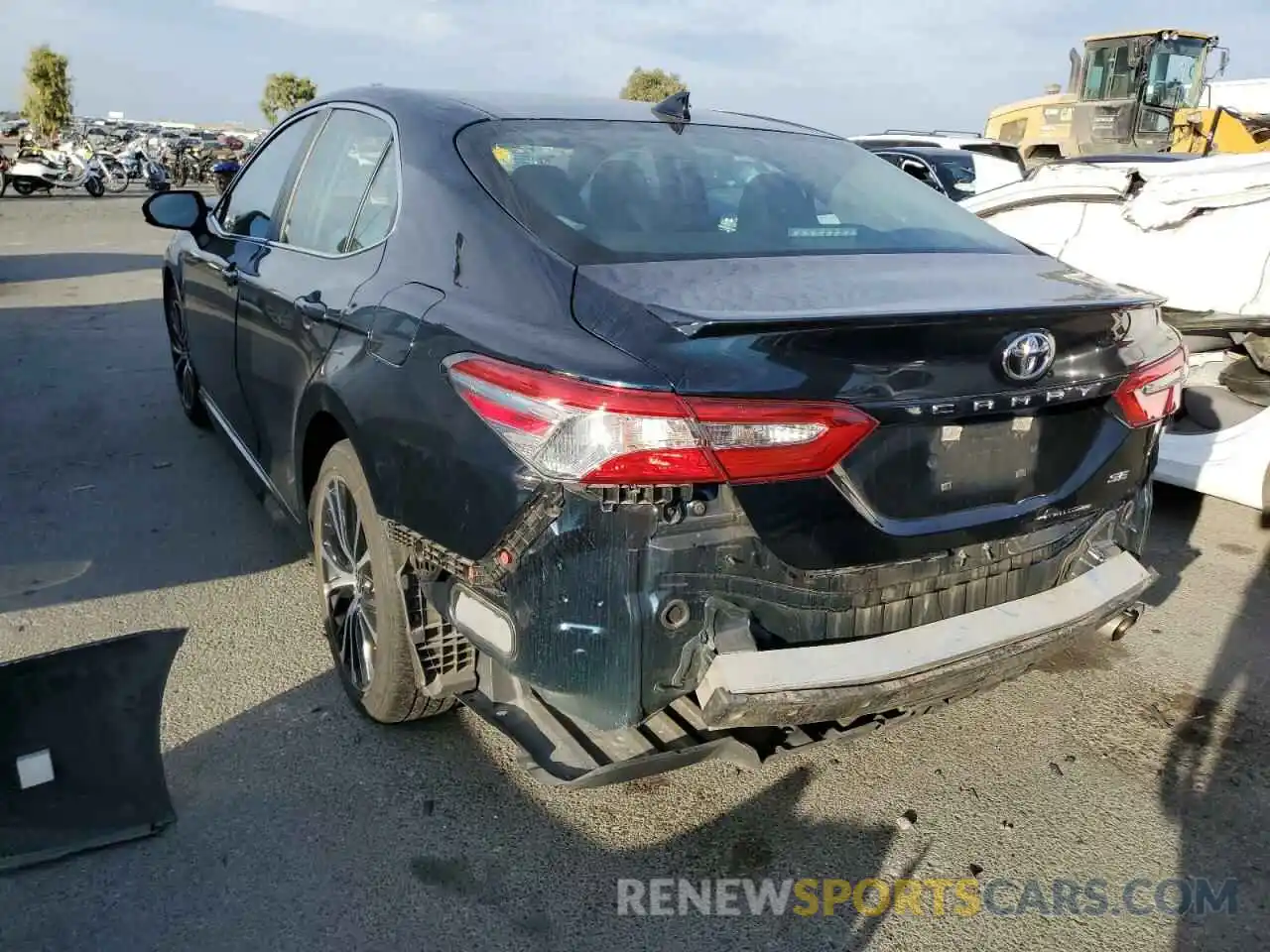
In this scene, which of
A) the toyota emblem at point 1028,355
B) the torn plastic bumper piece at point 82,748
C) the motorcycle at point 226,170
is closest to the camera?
the toyota emblem at point 1028,355

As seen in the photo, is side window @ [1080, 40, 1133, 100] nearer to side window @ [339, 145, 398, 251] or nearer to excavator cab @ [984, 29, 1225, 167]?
excavator cab @ [984, 29, 1225, 167]

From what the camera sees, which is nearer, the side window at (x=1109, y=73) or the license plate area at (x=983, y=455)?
the license plate area at (x=983, y=455)

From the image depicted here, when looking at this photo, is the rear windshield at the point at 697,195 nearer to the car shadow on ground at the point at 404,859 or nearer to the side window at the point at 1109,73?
the car shadow on ground at the point at 404,859

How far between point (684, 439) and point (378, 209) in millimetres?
1467

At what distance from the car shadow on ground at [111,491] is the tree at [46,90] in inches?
1684

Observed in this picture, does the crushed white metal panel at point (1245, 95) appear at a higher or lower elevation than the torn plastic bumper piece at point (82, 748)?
higher

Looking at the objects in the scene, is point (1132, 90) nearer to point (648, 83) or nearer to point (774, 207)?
point (774, 207)

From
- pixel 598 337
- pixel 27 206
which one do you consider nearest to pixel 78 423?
pixel 598 337

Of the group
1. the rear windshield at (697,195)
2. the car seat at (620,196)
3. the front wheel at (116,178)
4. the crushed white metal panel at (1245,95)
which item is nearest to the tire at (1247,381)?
the rear windshield at (697,195)

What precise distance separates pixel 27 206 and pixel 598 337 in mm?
23619

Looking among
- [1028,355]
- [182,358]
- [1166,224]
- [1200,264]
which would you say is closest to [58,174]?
[182,358]

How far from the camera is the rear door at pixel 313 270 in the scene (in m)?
2.92

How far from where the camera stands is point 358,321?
107 inches

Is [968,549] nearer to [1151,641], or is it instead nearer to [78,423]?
[1151,641]
